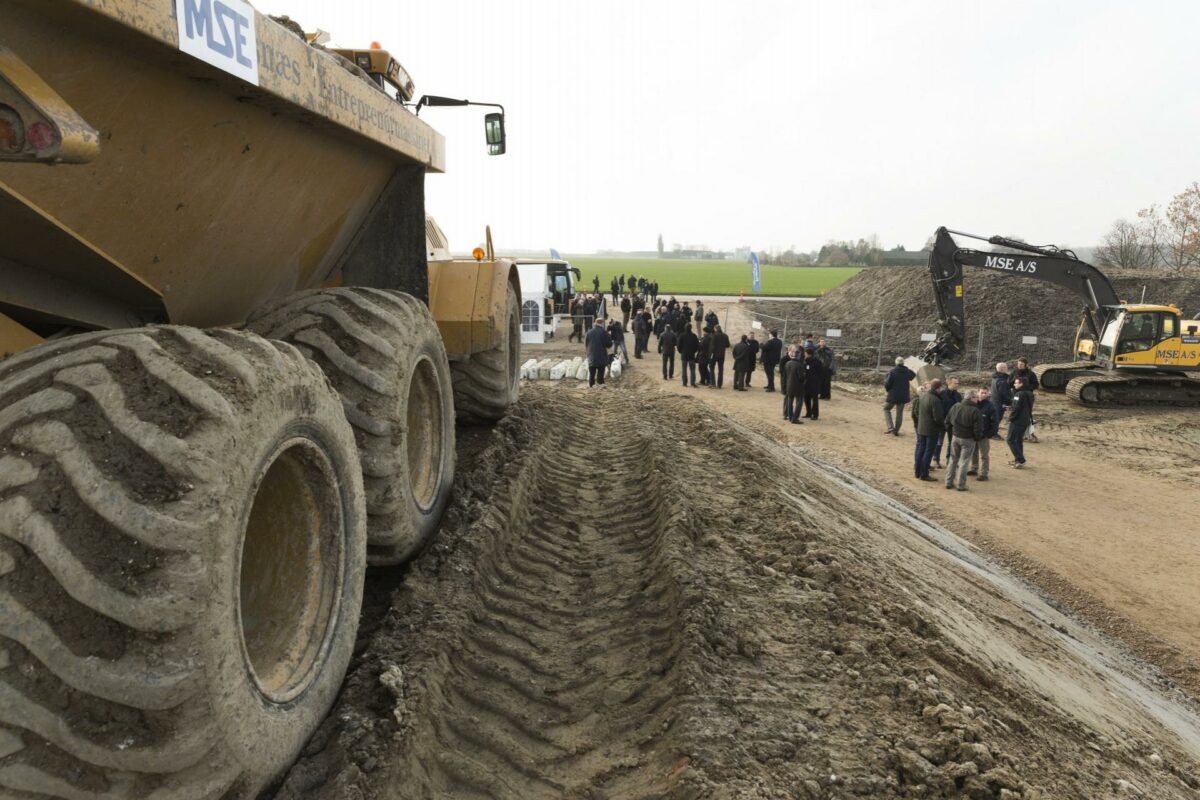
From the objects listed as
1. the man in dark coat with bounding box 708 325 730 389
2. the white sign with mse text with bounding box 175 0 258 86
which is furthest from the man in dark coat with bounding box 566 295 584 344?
the white sign with mse text with bounding box 175 0 258 86

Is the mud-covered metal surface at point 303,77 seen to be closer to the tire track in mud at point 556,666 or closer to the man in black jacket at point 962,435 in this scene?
the tire track in mud at point 556,666

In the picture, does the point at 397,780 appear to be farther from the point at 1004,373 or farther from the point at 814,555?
the point at 1004,373

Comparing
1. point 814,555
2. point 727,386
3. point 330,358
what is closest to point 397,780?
point 330,358

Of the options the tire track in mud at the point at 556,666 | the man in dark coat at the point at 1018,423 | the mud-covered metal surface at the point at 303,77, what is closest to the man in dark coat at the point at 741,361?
the man in dark coat at the point at 1018,423

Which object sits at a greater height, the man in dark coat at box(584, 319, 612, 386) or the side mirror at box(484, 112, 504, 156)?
the side mirror at box(484, 112, 504, 156)

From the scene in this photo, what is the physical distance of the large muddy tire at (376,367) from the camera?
139 inches

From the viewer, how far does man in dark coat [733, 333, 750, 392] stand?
61.6 feet

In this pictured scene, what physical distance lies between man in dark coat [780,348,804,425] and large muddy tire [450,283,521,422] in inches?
359

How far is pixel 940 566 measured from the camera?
7613 millimetres

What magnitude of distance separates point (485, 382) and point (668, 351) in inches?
543

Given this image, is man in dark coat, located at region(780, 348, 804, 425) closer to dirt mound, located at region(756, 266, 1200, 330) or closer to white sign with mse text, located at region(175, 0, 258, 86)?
dirt mound, located at region(756, 266, 1200, 330)

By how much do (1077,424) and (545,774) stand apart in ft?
57.4

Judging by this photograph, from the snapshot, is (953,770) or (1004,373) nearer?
(953,770)

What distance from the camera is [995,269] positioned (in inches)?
772
